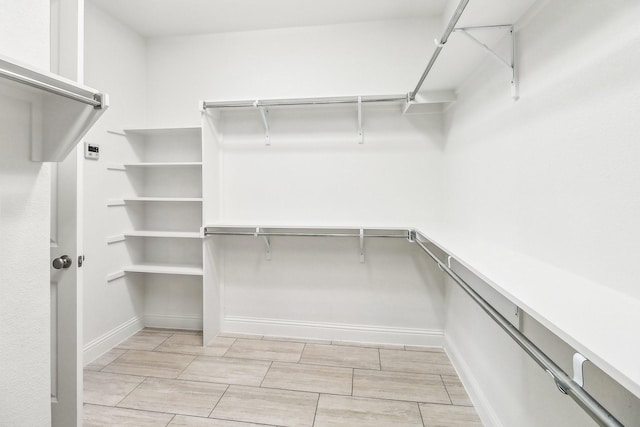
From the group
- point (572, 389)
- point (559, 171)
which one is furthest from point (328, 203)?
point (572, 389)

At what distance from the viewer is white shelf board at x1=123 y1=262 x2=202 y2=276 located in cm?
232

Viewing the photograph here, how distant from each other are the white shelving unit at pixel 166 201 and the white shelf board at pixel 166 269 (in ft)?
0.05

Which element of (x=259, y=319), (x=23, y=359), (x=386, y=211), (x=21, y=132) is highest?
(x=21, y=132)

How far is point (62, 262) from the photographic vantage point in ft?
4.40

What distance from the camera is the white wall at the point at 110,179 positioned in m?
2.11

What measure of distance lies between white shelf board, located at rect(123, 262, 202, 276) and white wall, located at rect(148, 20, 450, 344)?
0.84 feet

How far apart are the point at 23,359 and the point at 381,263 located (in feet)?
6.69

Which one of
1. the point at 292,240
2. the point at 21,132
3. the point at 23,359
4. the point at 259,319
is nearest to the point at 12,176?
the point at 21,132

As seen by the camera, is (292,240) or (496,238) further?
(292,240)

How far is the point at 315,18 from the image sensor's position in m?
2.28

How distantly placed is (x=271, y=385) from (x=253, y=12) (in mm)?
2665

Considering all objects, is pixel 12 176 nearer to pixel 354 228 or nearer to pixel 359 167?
pixel 354 228

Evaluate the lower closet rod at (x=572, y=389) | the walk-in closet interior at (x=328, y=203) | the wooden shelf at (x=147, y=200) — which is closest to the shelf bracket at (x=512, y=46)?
the walk-in closet interior at (x=328, y=203)

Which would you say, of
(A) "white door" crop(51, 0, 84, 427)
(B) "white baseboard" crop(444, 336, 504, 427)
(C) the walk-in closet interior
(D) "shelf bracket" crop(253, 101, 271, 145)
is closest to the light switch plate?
(C) the walk-in closet interior
